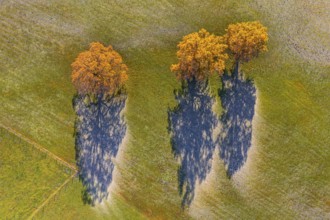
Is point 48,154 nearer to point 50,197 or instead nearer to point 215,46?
point 50,197

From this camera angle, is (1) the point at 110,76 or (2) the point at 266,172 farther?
(2) the point at 266,172

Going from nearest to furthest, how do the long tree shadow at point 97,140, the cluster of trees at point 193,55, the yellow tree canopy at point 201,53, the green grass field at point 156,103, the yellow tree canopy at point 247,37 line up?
the yellow tree canopy at point 201,53 < the cluster of trees at point 193,55 < the yellow tree canopy at point 247,37 < the green grass field at point 156,103 < the long tree shadow at point 97,140

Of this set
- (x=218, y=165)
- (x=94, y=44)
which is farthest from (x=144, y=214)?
(x=94, y=44)

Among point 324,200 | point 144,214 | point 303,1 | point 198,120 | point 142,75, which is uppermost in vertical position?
point 303,1

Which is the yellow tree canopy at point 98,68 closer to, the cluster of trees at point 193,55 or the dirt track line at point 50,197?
the cluster of trees at point 193,55

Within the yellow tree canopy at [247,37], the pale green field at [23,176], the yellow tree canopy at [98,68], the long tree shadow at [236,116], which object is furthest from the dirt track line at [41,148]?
the yellow tree canopy at [247,37]

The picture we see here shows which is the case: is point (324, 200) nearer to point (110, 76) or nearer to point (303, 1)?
point (303, 1)

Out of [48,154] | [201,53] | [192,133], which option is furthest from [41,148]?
[201,53]
